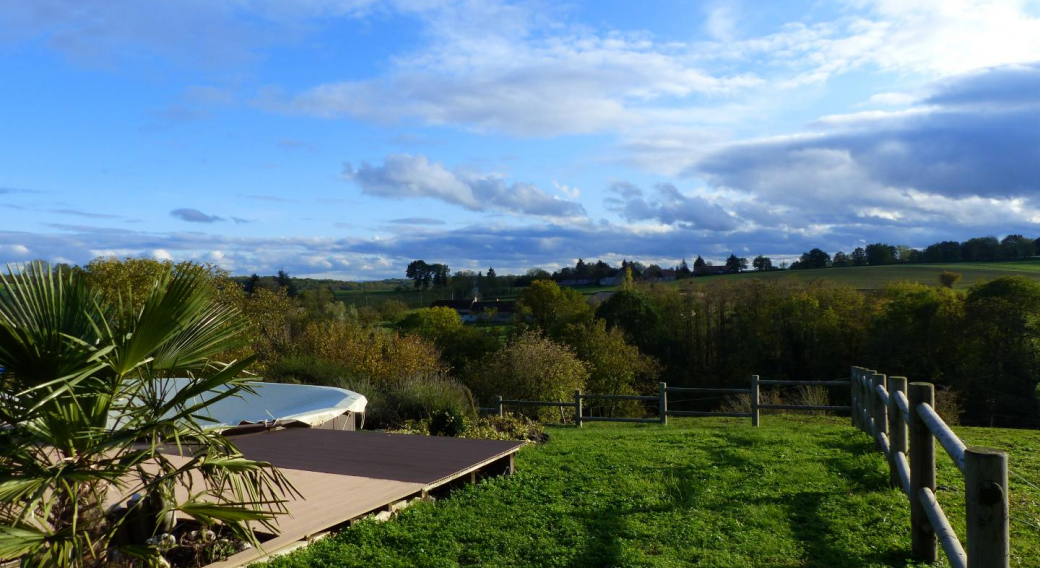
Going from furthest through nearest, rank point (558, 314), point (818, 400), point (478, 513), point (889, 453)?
point (558, 314), point (818, 400), point (889, 453), point (478, 513)

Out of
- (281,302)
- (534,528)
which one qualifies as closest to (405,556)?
(534,528)

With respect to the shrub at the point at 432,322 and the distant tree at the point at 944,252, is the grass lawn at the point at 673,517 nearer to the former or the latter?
the shrub at the point at 432,322

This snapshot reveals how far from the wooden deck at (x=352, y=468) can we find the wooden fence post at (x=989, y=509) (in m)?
3.58

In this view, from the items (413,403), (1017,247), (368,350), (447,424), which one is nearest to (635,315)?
(368,350)

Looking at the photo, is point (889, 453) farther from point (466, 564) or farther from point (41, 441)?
point (41, 441)

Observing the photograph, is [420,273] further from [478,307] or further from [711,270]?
[711,270]

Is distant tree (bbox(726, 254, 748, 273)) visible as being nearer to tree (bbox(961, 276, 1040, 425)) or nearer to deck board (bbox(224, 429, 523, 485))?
tree (bbox(961, 276, 1040, 425))

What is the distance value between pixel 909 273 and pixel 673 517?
51281 mm

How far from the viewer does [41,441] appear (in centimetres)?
308

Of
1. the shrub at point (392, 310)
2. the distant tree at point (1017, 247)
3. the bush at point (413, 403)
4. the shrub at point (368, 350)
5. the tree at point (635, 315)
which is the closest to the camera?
the bush at point (413, 403)

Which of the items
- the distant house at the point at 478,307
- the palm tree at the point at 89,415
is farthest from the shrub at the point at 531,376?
the distant house at the point at 478,307

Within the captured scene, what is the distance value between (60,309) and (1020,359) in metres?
32.9

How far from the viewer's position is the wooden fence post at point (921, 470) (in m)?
4.19

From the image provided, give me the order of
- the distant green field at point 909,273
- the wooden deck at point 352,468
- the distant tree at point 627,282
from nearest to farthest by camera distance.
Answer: the wooden deck at point 352,468
the distant green field at point 909,273
the distant tree at point 627,282
